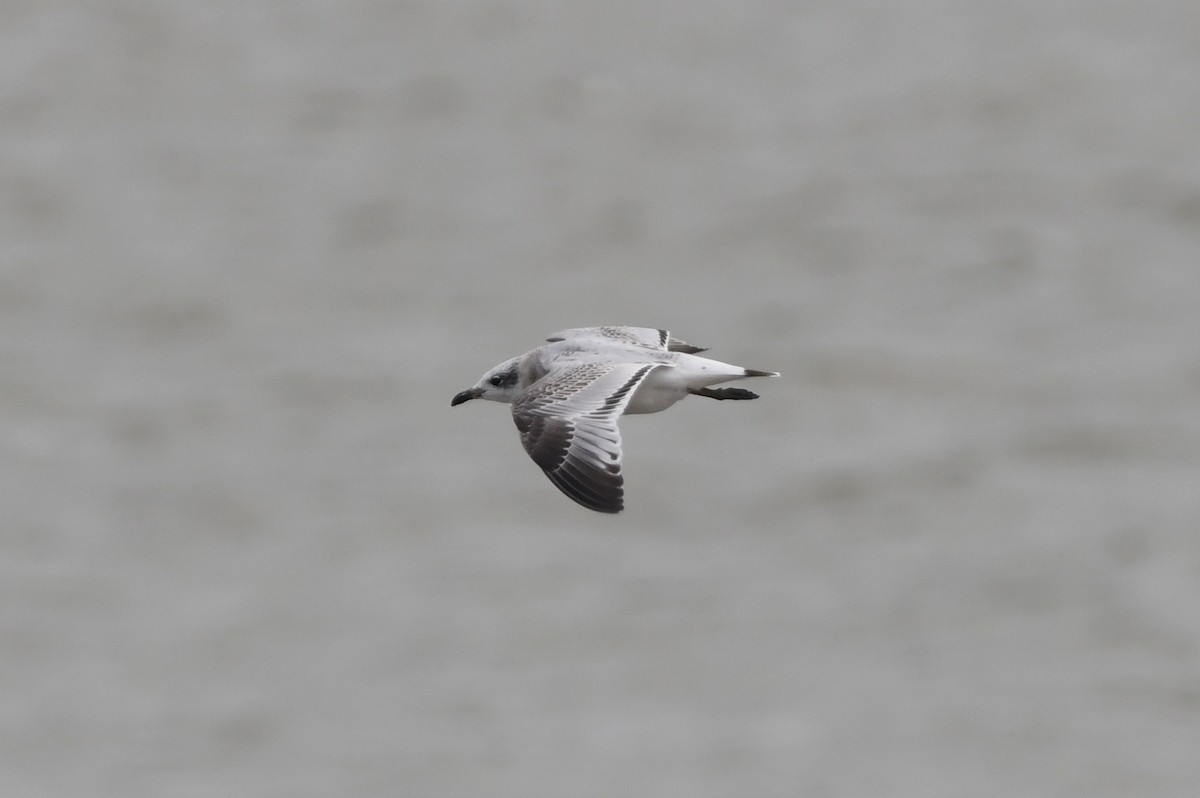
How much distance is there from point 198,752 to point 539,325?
11710mm

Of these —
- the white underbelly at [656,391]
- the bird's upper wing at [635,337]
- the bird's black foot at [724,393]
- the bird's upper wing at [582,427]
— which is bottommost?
the bird's upper wing at [582,427]

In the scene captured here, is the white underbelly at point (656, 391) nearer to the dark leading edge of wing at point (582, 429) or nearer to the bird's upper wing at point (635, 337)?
the dark leading edge of wing at point (582, 429)

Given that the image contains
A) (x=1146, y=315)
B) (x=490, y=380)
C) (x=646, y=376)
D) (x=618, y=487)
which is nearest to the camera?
(x=618, y=487)

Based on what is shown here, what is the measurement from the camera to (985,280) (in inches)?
1991

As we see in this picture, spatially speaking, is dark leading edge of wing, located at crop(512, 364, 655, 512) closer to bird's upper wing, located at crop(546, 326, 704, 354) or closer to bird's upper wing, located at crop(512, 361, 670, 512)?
bird's upper wing, located at crop(512, 361, 670, 512)

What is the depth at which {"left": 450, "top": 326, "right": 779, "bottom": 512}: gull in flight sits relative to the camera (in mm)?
12039

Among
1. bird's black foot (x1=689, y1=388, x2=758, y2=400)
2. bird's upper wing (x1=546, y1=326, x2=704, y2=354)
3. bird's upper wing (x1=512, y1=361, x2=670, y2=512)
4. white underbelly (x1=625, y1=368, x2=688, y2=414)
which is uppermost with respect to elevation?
bird's upper wing (x1=546, y1=326, x2=704, y2=354)

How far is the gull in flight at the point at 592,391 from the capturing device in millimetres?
12039

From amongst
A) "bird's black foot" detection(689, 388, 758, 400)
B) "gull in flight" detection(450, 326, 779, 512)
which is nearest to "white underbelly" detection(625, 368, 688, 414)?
"gull in flight" detection(450, 326, 779, 512)

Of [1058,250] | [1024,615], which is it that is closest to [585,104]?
[1058,250]

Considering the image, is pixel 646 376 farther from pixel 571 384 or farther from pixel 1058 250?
pixel 1058 250

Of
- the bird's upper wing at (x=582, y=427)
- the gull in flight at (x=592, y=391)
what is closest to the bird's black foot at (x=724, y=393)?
the gull in flight at (x=592, y=391)

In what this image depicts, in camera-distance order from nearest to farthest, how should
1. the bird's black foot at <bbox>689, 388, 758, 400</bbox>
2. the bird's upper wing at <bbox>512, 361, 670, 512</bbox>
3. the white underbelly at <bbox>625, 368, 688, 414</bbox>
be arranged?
the bird's upper wing at <bbox>512, 361, 670, 512</bbox>, the white underbelly at <bbox>625, 368, 688, 414</bbox>, the bird's black foot at <bbox>689, 388, 758, 400</bbox>

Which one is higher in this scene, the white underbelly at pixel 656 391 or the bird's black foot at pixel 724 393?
the bird's black foot at pixel 724 393
